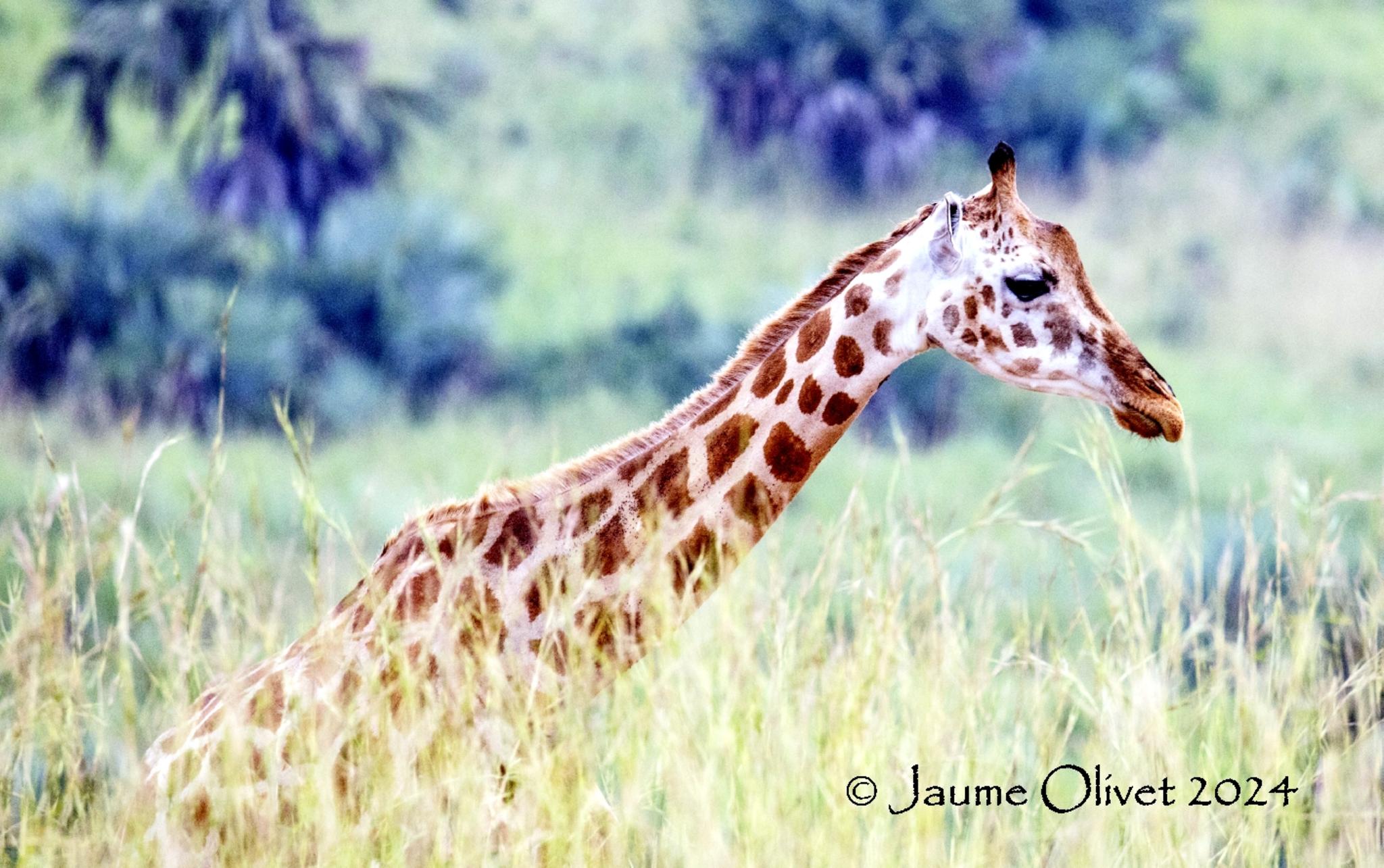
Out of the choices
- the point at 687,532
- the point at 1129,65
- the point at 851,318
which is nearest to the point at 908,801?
the point at 687,532

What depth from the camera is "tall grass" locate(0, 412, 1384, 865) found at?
2.77 m

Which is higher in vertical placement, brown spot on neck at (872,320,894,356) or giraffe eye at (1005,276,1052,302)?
giraffe eye at (1005,276,1052,302)

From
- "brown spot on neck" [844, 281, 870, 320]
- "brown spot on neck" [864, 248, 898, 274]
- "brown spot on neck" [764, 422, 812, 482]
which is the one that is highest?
"brown spot on neck" [864, 248, 898, 274]

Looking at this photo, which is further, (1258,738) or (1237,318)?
(1237,318)

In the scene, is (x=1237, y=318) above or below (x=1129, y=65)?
below

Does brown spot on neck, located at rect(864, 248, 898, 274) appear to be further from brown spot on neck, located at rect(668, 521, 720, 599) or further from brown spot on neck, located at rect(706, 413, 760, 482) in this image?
brown spot on neck, located at rect(668, 521, 720, 599)

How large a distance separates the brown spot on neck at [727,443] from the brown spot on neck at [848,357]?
0.23 metres

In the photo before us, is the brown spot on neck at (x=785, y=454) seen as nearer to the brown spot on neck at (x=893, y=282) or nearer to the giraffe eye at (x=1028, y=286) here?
the brown spot on neck at (x=893, y=282)

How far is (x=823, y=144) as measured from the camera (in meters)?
17.5

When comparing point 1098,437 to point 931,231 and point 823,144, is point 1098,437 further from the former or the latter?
point 823,144

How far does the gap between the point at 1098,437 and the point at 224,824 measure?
2077 millimetres

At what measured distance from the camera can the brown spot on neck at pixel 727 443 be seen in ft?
10.5

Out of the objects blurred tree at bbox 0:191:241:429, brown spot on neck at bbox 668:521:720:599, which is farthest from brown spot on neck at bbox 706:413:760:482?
blurred tree at bbox 0:191:241:429

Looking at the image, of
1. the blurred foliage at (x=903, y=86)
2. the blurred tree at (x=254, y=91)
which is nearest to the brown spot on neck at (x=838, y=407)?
the blurred tree at (x=254, y=91)
